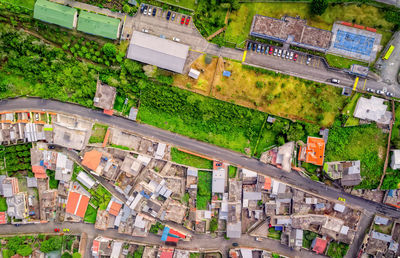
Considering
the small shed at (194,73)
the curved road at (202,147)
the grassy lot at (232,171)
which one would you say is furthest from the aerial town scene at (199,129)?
the grassy lot at (232,171)

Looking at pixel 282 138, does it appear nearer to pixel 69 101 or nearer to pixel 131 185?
pixel 131 185

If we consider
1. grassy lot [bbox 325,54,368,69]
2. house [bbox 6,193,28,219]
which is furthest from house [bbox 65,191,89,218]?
grassy lot [bbox 325,54,368,69]

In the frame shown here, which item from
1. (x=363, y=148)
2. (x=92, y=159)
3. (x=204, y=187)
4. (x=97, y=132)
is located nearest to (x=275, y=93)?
(x=363, y=148)

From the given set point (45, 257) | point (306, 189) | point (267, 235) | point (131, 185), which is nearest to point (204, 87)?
point (131, 185)

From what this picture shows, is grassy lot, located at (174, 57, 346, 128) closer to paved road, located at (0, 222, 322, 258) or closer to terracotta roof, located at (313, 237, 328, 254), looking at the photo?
terracotta roof, located at (313, 237, 328, 254)

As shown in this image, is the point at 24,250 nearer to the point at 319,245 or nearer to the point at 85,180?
the point at 85,180

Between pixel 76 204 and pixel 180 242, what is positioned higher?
pixel 76 204
